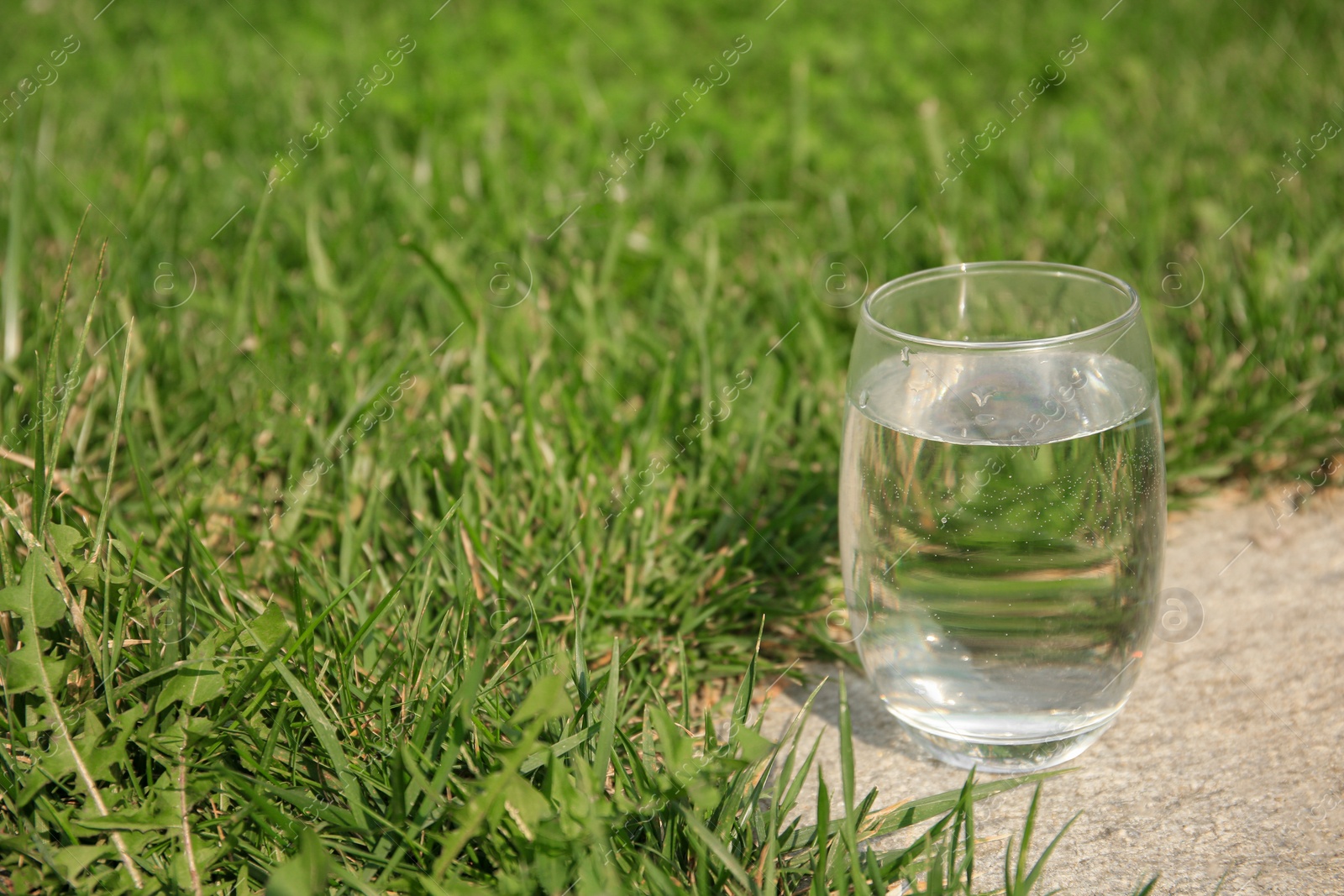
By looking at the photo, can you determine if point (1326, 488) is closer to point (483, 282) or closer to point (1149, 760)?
point (1149, 760)

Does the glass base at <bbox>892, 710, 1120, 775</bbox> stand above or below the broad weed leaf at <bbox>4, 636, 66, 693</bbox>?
below

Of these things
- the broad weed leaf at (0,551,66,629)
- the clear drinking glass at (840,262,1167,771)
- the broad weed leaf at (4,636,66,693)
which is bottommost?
the clear drinking glass at (840,262,1167,771)

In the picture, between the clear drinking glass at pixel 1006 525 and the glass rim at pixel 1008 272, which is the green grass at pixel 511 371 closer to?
the clear drinking glass at pixel 1006 525

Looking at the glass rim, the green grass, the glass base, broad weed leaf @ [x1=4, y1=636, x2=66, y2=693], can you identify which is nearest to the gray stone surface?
the glass base

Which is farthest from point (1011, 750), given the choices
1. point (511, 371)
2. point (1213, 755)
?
point (511, 371)

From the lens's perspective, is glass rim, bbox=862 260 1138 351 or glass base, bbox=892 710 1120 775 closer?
glass rim, bbox=862 260 1138 351

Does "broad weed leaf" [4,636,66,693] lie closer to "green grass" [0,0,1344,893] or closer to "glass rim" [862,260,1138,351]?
"green grass" [0,0,1344,893]

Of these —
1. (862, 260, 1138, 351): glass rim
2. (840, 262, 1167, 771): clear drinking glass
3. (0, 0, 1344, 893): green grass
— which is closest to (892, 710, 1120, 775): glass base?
(840, 262, 1167, 771): clear drinking glass
